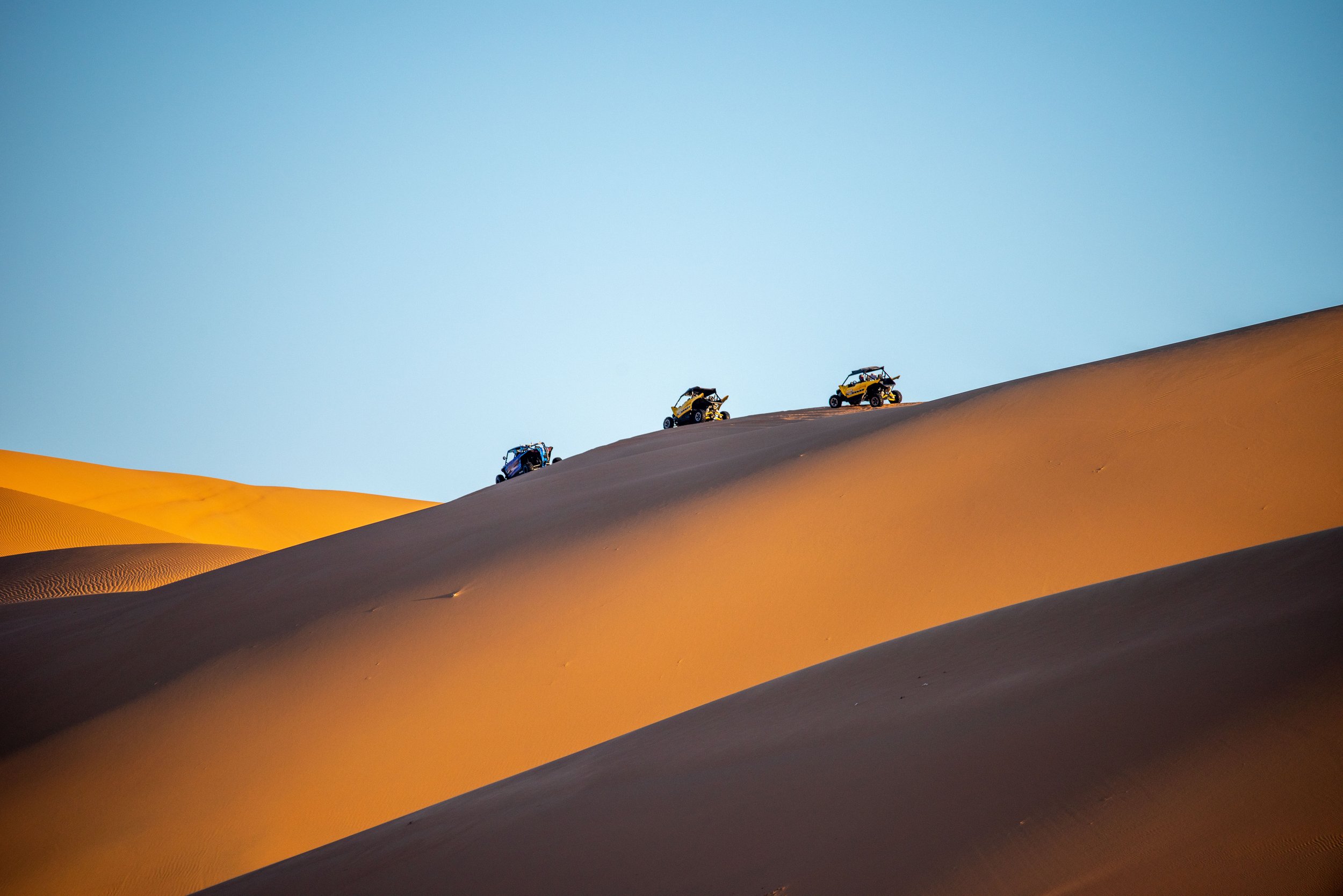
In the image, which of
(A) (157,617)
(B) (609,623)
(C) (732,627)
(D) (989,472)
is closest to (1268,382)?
(D) (989,472)

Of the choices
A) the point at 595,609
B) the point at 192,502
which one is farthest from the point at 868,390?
the point at 192,502

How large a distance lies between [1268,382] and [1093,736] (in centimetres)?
736

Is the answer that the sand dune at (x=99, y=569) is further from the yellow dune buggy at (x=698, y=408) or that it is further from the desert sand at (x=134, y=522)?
the yellow dune buggy at (x=698, y=408)

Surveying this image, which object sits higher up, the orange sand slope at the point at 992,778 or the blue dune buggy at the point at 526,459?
the blue dune buggy at the point at 526,459

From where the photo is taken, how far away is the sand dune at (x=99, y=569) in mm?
14891

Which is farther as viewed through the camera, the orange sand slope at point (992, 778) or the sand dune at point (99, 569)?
the sand dune at point (99, 569)

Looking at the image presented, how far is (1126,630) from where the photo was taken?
433cm

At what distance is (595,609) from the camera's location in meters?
8.02

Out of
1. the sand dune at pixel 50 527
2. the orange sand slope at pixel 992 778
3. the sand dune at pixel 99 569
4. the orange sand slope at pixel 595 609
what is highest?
the sand dune at pixel 50 527

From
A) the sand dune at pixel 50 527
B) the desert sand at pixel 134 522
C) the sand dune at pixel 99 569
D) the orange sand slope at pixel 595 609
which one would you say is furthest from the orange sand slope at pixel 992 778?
the sand dune at pixel 50 527

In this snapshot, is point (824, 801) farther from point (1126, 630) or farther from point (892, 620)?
point (892, 620)


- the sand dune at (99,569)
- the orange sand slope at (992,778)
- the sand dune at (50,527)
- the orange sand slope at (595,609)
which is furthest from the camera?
the sand dune at (50,527)

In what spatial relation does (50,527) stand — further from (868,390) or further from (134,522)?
(868,390)

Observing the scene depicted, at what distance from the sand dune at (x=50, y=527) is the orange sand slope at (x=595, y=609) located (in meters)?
14.7
